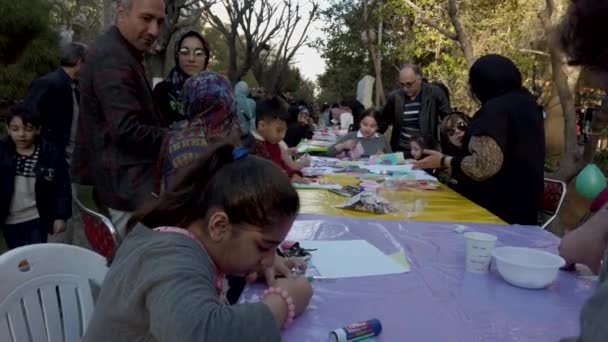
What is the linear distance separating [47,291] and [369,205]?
1490 millimetres

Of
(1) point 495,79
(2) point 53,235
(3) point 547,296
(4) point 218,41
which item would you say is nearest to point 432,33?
(1) point 495,79

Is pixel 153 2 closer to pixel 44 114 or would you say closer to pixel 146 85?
pixel 146 85

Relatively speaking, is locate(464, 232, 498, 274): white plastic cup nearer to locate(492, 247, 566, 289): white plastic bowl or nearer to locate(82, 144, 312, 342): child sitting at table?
locate(492, 247, 566, 289): white plastic bowl

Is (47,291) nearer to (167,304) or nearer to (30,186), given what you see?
(167,304)

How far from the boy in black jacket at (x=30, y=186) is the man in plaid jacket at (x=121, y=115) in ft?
2.71

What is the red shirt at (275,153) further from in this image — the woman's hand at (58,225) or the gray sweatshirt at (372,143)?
the gray sweatshirt at (372,143)

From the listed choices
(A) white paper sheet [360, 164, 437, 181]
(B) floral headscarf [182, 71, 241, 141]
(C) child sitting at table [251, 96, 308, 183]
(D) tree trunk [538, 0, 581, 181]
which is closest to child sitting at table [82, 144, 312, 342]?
(B) floral headscarf [182, 71, 241, 141]

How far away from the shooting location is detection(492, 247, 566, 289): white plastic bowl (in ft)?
4.46

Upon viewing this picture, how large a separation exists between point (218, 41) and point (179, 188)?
3003 cm

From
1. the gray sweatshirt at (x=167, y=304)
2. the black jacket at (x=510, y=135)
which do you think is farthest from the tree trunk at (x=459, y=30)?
the gray sweatshirt at (x=167, y=304)

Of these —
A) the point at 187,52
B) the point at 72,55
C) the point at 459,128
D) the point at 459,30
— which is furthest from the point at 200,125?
the point at 459,30

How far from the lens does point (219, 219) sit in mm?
996

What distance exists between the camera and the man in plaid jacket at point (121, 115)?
1937mm

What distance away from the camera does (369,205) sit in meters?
2.38
